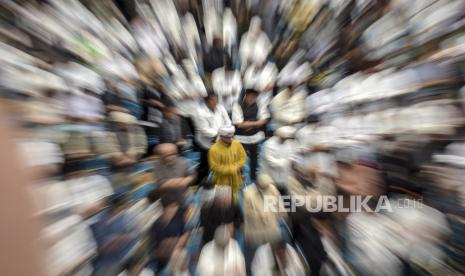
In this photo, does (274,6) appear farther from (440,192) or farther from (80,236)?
(80,236)

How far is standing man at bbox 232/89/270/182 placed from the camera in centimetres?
111

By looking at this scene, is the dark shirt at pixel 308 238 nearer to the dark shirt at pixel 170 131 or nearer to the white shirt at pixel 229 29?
the dark shirt at pixel 170 131

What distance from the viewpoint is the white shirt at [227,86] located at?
42.6 inches

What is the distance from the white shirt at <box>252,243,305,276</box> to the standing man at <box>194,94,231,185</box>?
284 millimetres

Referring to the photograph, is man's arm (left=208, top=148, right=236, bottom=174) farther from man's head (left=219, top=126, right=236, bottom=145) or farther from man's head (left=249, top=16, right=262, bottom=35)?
man's head (left=249, top=16, right=262, bottom=35)

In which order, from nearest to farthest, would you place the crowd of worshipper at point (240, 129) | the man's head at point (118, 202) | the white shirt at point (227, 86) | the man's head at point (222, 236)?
the crowd of worshipper at point (240, 129) → the man's head at point (118, 202) → the man's head at point (222, 236) → the white shirt at point (227, 86)

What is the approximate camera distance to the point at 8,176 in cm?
26

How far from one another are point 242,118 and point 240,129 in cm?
4

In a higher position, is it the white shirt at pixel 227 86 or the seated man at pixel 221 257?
the white shirt at pixel 227 86

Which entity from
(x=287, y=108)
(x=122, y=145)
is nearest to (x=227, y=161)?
(x=287, y=108)

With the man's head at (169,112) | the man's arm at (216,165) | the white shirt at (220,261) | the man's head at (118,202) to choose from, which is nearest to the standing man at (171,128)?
the man's head at (169,112)

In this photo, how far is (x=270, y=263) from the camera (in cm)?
94

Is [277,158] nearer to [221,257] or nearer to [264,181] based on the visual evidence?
[264,181]

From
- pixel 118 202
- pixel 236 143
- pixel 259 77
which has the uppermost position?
pixel 259 77
